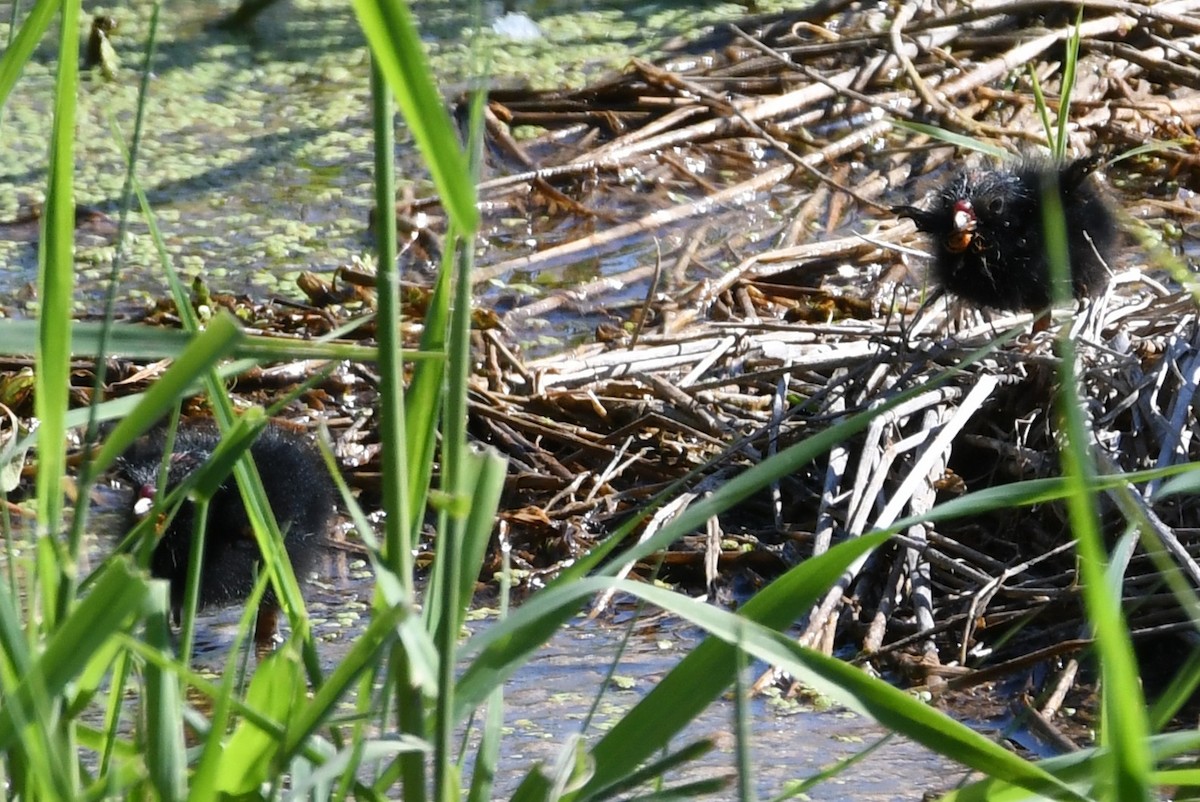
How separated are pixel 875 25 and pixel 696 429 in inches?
148

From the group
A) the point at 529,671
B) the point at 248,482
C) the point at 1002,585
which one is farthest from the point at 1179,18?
the point at 248,482

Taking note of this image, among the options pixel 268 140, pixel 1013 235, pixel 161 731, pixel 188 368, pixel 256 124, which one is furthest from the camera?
pixel 256 124

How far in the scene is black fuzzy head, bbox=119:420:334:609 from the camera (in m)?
2.87

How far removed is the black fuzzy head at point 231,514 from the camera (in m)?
2.87

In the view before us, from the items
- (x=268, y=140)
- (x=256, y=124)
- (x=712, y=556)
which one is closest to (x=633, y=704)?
(x=712, y=556)

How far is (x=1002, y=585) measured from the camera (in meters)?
2.72

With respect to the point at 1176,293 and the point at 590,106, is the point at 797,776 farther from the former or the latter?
the point at 590,106

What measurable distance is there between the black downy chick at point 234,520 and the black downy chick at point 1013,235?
144cm

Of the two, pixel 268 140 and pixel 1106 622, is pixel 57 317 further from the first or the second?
pixel 268 140

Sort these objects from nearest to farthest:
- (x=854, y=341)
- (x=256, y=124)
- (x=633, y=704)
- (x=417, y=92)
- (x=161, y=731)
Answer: (x=417, y=92)
(x=161, y=731)
(x=633, y=704)
(x=854, y=341)
(x=256, y=124)

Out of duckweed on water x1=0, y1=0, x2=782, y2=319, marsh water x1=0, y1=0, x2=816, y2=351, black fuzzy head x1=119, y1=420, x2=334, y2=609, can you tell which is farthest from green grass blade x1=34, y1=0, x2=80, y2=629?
duckweed on water x1=0, y1=0, x2=782, y2=319

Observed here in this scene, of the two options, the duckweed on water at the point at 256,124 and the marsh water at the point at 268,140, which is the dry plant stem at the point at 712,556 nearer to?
the marsh water at the point at 268,140

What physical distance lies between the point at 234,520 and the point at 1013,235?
175cm

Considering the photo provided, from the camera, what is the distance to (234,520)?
116 inches
